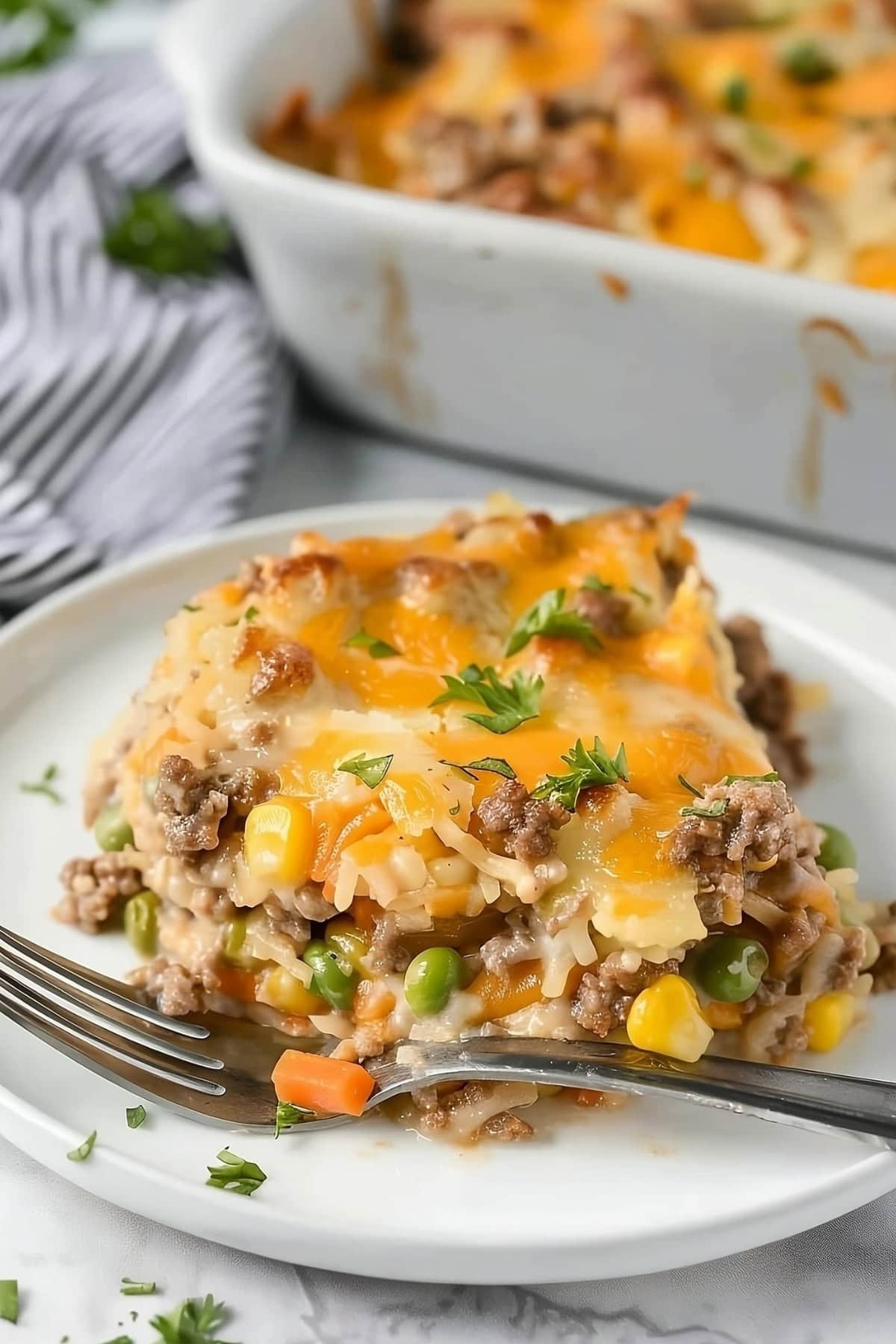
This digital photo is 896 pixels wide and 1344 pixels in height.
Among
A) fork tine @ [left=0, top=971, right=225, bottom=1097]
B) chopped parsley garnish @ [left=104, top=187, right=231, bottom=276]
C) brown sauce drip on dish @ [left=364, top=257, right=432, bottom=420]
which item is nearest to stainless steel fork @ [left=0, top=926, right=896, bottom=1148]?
fork tine @ [left=0, top=971, right=225, bottom=1097]

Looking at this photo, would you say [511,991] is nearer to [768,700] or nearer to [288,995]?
[288,995]

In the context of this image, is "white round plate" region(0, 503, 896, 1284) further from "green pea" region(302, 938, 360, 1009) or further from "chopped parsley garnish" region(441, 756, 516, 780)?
"chopped parsley garnish" region(441, 756, 516, 780)

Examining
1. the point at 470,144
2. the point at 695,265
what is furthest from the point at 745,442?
the point at 470,144

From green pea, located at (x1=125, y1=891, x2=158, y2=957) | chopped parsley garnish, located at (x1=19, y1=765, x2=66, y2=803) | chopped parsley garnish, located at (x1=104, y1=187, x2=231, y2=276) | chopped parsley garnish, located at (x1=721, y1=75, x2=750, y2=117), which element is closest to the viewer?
green pea, located at (x1=125, y1=891, x2=158, y2=957)

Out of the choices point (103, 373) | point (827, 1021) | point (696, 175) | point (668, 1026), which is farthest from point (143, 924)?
point (696, 175)

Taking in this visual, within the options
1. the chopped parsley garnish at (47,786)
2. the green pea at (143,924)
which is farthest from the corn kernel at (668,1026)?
the chopped parsley garnish at (47,786)

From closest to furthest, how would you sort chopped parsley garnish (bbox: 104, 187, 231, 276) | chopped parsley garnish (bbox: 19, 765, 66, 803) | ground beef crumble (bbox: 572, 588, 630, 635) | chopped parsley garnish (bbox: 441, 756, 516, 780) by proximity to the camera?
chopped parsley garnish (bbox: 441, 756, 516, 780)
ground beef crumble (bbox: 572, 588, 630, 635)
chopped parsley garnish (bbox: 19, 765, 66, 803)
chopped parsley garnish (bbox: 104, 187, 231, 276)
